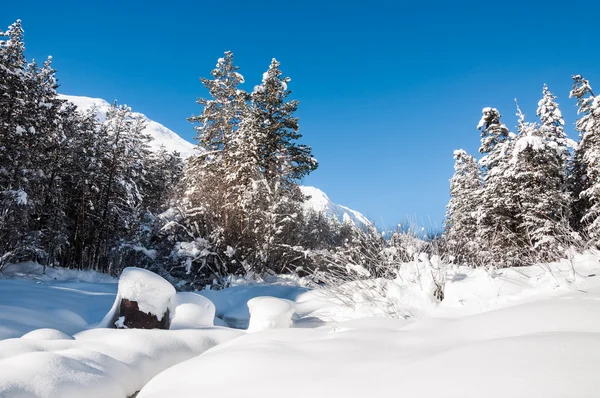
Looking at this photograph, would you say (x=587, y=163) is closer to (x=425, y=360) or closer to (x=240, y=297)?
(x=240, y=297)

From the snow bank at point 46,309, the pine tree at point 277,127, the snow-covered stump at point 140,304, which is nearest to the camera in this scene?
the snow bank at point 46,309

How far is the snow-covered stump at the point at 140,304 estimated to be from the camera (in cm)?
564

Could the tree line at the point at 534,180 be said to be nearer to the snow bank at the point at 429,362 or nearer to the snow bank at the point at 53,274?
the snow bank at the point at 429,362

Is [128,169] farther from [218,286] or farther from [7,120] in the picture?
[218,286]

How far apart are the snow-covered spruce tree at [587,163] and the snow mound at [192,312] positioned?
11533 mm

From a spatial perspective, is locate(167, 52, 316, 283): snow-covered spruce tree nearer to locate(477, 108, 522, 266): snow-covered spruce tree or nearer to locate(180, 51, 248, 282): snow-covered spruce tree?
locate(180, 51, 248, 282): snow-covered spruce tree

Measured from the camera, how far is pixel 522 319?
269 cm

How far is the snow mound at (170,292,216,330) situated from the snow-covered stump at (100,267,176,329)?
1.79 feet

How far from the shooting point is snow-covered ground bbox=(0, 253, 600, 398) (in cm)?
179

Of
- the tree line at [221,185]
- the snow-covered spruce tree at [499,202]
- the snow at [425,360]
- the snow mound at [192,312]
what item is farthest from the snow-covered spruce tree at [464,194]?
the snow at [425,360]

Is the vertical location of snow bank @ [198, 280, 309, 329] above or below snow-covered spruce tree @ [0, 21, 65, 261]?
below

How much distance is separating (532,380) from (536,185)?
655 inches

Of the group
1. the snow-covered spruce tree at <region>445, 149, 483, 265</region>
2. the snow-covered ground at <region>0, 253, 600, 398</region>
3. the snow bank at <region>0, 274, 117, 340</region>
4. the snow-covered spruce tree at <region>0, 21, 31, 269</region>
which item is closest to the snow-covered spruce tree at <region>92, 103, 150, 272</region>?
the snow-covered spruce tree at <region>0, 21, 31, 269</region>

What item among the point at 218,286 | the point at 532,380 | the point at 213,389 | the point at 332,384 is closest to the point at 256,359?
the point at 213,389
